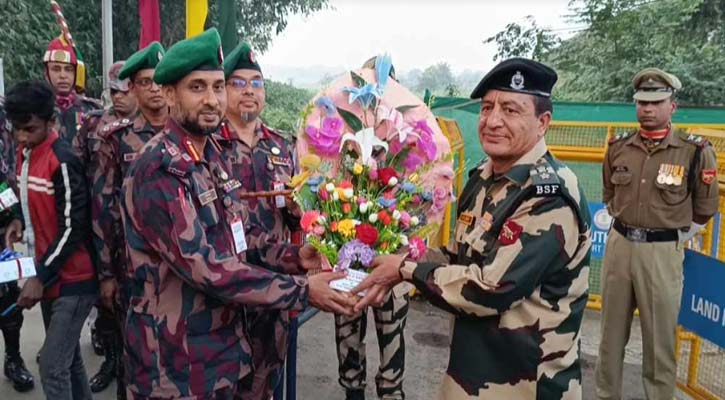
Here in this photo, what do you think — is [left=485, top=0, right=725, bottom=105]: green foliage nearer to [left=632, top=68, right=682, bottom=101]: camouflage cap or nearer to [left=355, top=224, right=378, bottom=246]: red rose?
[left=632, top=68, right=682, bottom=101]: camouflage cap

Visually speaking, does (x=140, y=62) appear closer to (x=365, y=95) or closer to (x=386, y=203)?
(x=365, y=95)

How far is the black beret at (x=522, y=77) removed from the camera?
1.89m

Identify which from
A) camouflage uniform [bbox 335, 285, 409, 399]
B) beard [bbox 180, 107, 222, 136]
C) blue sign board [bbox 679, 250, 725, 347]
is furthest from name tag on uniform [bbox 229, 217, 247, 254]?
blue sign board [bbox 679, 250, 725, 347]

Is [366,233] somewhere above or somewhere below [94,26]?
below

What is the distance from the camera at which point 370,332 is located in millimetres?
5082

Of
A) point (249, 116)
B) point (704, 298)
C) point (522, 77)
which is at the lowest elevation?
point (704, 298)

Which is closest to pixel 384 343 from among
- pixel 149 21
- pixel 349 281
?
pixel 349 281

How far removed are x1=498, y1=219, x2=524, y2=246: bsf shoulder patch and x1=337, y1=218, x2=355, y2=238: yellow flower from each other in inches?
20.2

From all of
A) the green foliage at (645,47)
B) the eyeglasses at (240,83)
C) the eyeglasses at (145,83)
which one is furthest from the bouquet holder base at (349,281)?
the green foliage at (645,47)

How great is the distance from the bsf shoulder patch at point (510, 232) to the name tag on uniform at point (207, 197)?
1.00 metres

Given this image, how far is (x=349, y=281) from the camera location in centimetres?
221

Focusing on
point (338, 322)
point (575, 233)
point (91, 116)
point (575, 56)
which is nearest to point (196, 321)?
point (575, 233)

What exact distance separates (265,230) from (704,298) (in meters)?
2.81

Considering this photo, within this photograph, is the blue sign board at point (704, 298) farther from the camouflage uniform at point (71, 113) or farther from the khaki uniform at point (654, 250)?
the camouflage uniform at point (71, 113)
